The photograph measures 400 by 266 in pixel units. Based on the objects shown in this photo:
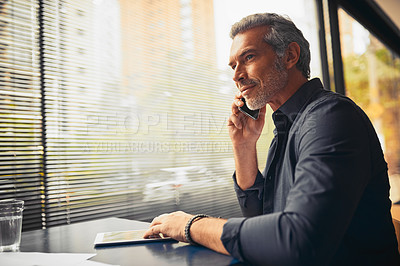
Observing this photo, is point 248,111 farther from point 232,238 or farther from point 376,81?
point 376,81

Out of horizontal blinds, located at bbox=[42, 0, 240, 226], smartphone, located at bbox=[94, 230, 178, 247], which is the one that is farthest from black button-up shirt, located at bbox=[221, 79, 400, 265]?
horizontal blinds, located at bbox=[42, 0, 240, 226]

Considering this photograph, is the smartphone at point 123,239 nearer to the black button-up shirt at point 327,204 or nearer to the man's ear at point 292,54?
the black button-up shirt at point 327,204

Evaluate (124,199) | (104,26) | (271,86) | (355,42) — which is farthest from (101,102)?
(355,42)

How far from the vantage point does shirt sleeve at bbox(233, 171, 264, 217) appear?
4.60 feet

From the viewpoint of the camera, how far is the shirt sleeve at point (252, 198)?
1.40 meters

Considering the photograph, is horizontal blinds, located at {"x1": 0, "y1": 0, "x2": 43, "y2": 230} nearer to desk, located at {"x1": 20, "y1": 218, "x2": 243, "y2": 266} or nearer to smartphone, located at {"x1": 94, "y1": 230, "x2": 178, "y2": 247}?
desk, located at {"x1": 20, "y1": 218, "x2": 243, "y2": 266}

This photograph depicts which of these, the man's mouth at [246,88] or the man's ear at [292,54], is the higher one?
the man's ear at [292,54]

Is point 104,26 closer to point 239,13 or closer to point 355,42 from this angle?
point 239,13

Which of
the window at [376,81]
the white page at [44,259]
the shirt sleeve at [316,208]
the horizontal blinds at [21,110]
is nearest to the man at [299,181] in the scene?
the shirt sleeve at [316,208]

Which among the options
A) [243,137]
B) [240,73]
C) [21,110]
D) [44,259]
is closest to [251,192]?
[243,137]

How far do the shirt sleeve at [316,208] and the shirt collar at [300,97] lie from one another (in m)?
0.35

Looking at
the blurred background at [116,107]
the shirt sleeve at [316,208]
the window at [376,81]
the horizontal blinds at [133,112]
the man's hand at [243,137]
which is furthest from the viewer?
the window at [376,81]

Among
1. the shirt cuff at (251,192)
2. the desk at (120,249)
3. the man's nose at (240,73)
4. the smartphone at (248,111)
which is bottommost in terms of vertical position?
the desk at (120,249)

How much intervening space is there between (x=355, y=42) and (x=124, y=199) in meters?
3.93
